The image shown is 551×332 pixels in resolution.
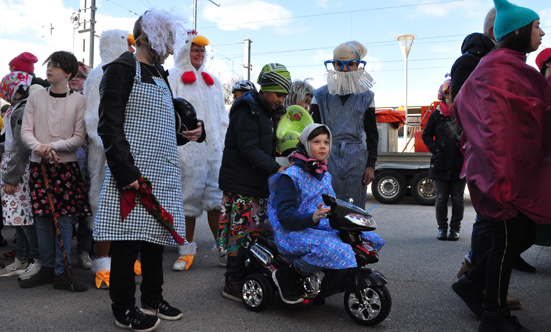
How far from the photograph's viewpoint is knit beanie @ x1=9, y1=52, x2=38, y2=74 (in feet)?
18.0

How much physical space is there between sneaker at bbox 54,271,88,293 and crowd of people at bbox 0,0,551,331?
15mm

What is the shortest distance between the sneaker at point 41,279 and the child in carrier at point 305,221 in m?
1.99

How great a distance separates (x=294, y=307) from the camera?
2.96m

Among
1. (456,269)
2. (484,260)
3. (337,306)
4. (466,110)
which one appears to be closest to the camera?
(466,110)

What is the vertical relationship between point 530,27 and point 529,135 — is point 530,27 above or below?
above

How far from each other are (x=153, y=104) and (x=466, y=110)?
6.01 ft

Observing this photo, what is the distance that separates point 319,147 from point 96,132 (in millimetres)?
1875

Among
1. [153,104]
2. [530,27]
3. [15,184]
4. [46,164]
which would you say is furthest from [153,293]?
[530,27]

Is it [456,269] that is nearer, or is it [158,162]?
[158,162]

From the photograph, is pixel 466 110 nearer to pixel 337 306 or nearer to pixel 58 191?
pixel 337 306

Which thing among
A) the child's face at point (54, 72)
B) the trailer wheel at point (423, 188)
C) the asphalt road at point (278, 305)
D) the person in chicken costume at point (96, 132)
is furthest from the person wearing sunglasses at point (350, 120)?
the trailer wheel at point (423, 188)

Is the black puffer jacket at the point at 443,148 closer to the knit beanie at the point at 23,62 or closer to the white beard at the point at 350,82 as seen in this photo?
the white beard at the point at 350,82

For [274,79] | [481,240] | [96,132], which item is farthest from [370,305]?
[96,132]

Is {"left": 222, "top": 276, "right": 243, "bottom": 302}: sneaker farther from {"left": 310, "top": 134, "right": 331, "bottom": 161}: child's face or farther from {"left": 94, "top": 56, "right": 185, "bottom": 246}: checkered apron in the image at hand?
{"left": 310, "top": 134, "right": 331, "bottom": 161}: child's face
